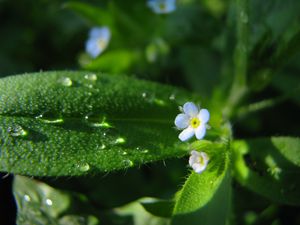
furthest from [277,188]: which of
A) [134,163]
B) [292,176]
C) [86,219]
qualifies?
[86,219]

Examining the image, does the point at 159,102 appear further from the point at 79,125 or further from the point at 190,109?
the point at 79,125

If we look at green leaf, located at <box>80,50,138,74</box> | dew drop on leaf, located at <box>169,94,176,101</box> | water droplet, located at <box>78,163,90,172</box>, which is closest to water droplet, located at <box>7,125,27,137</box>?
water droplet, located at <box>78,163,90,172</box>

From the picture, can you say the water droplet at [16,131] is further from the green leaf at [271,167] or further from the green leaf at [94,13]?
the green leaf at [94,13]

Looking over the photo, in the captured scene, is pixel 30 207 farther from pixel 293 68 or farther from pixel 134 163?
pixel 293 68

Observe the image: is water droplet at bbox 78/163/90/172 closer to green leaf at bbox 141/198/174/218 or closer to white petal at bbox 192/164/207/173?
green leaf at bbox 141/198/174/218

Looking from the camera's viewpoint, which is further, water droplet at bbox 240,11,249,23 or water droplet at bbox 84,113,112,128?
water droplet at bbox 240,11,249,23

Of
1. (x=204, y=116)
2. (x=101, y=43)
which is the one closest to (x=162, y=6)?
(x=101, y=43)

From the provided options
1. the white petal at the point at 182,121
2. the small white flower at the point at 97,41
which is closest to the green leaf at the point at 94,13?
the small white flower at the point at 97,41
